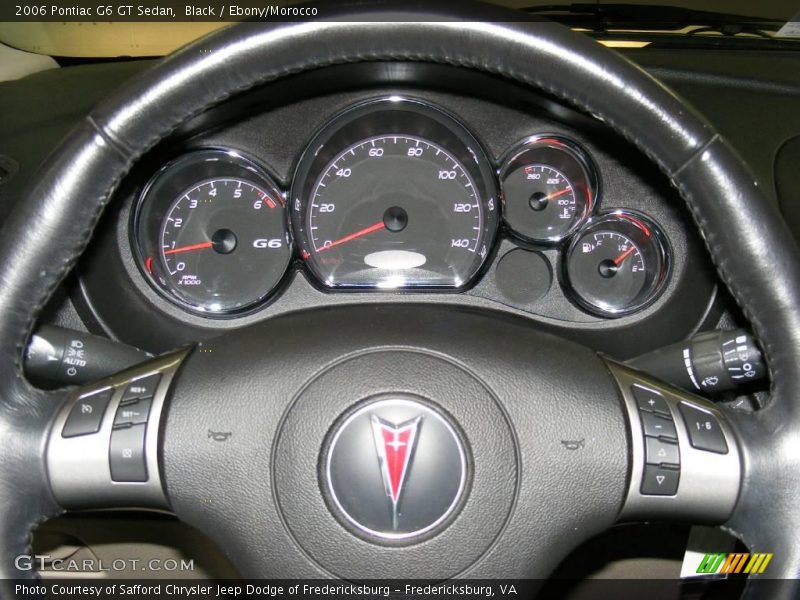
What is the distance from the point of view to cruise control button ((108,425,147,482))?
127cm

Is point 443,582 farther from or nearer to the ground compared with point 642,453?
nearer to the ground

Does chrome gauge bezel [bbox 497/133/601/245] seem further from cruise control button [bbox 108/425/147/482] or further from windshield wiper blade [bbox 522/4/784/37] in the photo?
cruise control button [bbox 108/425/147/482]

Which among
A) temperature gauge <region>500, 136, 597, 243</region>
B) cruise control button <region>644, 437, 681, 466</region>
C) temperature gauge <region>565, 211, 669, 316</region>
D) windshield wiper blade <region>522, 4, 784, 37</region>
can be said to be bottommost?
cruise control button <region>644, 437, 681, 466</region>

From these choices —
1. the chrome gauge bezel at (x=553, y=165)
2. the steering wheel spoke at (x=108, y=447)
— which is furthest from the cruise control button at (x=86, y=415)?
the chrome gauge bezel at (x=553, y=165)

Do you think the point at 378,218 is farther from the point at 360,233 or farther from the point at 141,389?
the point at 141,389

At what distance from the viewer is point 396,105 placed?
2102 mm

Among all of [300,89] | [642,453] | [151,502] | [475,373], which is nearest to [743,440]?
[642,453]

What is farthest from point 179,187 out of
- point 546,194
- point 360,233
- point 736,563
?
point 736,563

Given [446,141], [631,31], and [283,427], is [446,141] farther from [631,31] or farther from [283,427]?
[283,427]

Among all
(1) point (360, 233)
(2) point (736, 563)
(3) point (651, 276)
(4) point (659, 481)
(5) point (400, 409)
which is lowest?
(2) point (736, 563)

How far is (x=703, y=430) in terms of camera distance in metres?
1.28

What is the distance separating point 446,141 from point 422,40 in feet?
3.24

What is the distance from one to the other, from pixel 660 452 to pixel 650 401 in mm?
84

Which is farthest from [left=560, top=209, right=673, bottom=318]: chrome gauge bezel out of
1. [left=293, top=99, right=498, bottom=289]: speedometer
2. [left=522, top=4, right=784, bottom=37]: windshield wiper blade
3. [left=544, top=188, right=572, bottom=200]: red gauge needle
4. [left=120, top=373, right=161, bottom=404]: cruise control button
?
[left=120, top=373, right=161, bottom=404]: cruise control button
